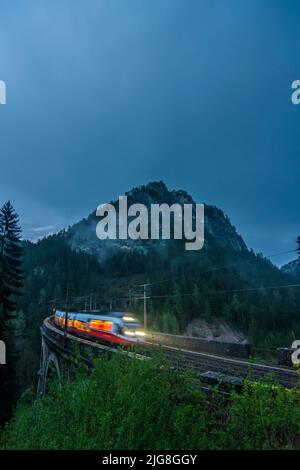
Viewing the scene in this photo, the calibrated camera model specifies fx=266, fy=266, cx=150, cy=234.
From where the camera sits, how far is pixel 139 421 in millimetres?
6195

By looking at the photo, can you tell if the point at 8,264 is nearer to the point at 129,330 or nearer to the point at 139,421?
the point at 129,330

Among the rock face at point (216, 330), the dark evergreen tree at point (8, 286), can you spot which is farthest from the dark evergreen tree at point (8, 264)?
the rock face at point (216, 330)

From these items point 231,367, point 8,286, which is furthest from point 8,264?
point 231,367

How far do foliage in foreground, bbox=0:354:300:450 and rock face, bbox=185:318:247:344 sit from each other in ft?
271

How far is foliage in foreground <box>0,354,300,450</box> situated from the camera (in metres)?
5.89

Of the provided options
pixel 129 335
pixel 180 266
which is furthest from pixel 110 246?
pixel 129 335

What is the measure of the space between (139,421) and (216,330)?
8875 centimetres

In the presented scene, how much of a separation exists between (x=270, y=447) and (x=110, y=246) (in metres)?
197

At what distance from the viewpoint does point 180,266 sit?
142m

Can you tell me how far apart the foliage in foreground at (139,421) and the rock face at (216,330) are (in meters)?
82.6

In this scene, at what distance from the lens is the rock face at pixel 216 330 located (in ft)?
281

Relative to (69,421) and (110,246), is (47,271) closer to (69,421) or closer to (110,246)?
(110,246)

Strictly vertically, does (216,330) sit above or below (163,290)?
below

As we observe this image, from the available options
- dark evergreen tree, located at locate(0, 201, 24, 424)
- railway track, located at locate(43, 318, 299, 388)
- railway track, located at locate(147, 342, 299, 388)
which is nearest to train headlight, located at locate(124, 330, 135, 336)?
railway track, located at locate(43, 318, 299, 388)
